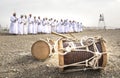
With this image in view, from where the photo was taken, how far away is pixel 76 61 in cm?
1019

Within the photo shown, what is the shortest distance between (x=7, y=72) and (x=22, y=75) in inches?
23.8

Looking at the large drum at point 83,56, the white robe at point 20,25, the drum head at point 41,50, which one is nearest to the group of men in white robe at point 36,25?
the white robe at point 20,25

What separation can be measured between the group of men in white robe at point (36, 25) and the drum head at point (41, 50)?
1801 centimetres

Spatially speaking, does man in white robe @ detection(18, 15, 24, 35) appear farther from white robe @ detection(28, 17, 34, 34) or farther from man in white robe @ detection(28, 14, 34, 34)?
white robe @ detection(28, 17, 34, 34)

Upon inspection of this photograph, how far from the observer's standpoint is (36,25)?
3512 centimetres

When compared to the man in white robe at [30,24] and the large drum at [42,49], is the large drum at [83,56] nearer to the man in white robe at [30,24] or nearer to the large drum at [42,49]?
the large drum at [42,49]

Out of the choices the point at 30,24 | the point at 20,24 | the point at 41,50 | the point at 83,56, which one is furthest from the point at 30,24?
the point at 83,56

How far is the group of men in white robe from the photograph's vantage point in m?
30.9

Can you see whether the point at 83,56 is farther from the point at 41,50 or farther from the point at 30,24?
the point at 30,24

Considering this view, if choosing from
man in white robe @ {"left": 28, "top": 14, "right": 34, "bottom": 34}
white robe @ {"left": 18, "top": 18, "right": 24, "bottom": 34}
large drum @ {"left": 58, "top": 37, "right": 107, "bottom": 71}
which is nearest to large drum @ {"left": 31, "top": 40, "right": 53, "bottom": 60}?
large drum @ {"left": 58, "top": 37, "right": 107, "bottom": 71}

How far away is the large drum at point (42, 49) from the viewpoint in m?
11.7

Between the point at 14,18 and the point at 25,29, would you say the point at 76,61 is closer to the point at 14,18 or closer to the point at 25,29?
the point at 14,18

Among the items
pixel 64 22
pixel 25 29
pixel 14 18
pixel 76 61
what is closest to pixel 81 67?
pixel 76 61

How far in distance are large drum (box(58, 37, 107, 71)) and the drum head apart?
4.31 feet
